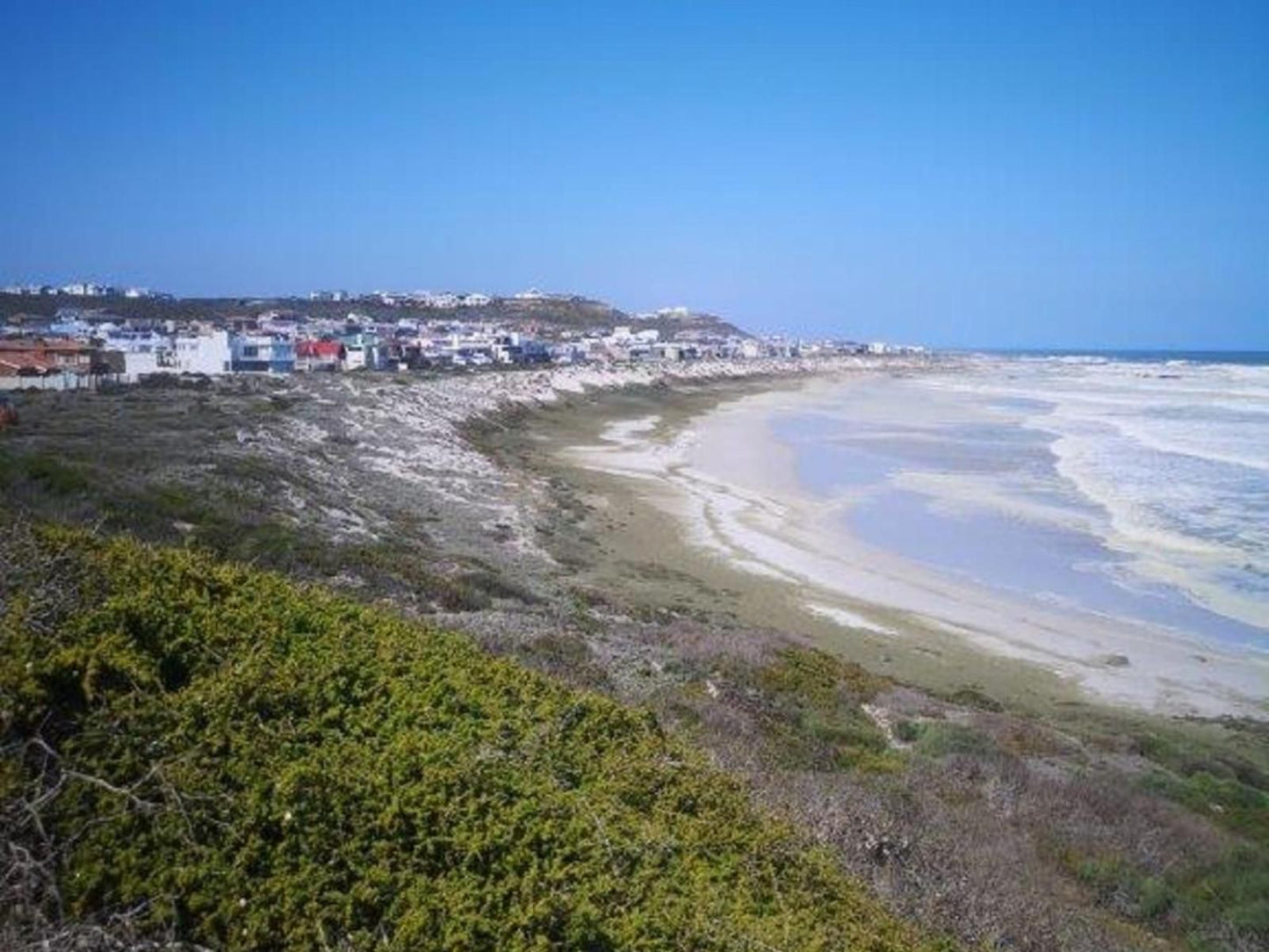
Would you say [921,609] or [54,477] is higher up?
[54,477]

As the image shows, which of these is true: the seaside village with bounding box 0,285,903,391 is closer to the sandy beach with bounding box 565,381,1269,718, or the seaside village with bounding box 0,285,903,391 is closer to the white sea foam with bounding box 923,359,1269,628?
the sandy beach with bounding box 565,381,1269,718

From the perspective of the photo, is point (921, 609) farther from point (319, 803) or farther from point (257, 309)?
point (257, 309)

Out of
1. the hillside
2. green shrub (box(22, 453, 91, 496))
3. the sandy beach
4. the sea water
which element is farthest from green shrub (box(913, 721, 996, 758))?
green shrub (box(22, 453, 91, 496))

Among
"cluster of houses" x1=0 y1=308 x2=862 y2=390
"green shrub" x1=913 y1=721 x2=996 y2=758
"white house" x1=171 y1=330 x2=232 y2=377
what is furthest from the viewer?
"white house" x1=171 y1=330 x2=232 y2=377

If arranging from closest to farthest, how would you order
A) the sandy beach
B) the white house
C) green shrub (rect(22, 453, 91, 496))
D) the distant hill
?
green shrub (rect(22, 453, 91, 496)) < the sandy beach < the white house < the distant hill

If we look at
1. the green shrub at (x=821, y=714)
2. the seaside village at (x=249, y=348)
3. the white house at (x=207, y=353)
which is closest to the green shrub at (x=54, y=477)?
the green shrub at (x=821, y=714)

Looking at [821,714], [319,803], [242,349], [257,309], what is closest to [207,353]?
[242,349]
